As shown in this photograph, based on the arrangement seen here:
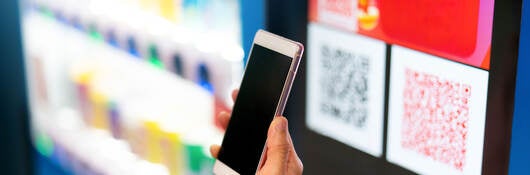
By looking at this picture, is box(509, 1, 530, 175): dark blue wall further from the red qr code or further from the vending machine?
the vending machine

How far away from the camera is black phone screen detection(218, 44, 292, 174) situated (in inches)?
57.7

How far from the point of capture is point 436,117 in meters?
1.70

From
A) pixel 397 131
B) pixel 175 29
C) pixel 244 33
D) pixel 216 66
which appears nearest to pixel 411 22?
pixel 397 131

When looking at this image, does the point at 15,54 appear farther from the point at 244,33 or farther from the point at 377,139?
the point at 377,139

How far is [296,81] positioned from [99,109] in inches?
43.6

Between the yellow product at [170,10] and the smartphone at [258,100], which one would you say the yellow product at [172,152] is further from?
the smartphone at [258,100]

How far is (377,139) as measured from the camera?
188 cm

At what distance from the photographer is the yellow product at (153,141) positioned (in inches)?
103

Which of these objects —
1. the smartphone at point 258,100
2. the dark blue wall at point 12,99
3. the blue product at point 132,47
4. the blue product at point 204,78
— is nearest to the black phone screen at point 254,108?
the smartphone at point 258,100


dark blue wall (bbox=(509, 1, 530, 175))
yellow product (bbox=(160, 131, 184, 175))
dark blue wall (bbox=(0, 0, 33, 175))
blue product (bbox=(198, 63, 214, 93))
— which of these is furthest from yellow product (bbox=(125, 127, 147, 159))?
dark blue wall (bbox=(509, 1, 530, 175))

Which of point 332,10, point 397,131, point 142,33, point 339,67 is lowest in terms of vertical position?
point 397,131

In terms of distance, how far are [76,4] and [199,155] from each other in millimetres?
808

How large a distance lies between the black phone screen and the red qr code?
0.40 metres

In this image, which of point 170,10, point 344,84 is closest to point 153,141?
point 170,10
